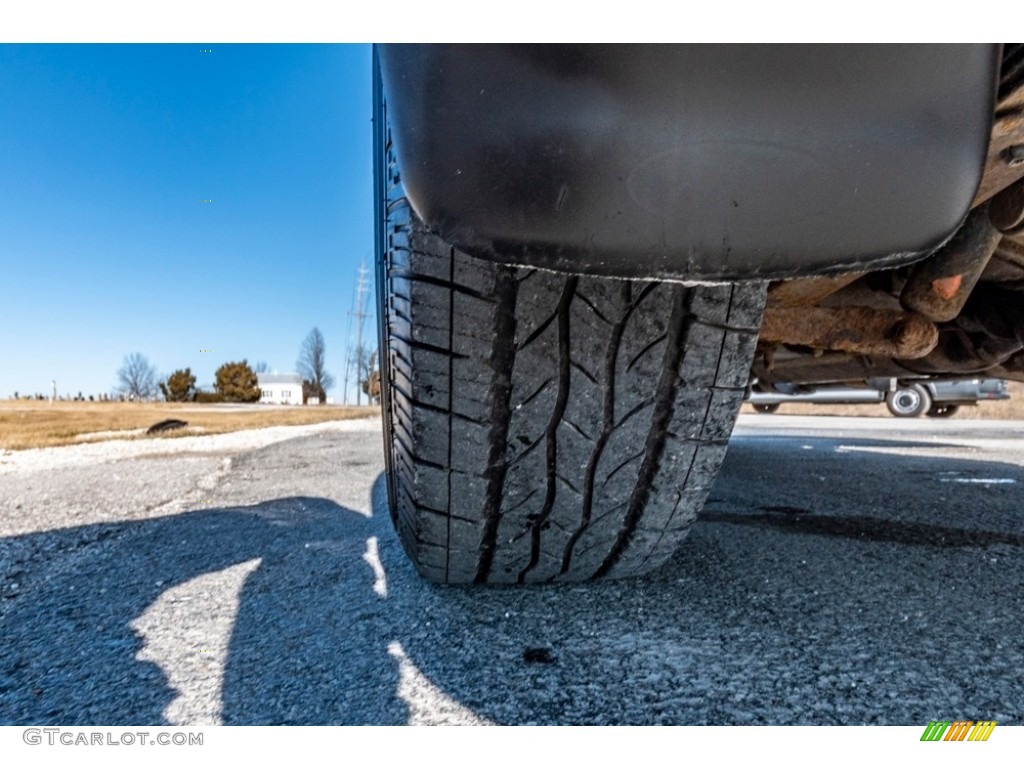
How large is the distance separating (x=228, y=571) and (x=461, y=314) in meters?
0.80

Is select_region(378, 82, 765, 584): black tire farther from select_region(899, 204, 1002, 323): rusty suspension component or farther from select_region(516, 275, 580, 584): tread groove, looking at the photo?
select_region(899, 204, 1002, 323): rusty suspension component

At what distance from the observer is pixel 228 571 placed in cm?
108

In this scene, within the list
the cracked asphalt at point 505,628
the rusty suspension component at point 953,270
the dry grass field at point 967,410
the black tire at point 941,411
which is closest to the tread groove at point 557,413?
the cracked asphalt at point 505,628

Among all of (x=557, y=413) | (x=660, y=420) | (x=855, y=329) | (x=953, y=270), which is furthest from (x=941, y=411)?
(x=557, y=413)

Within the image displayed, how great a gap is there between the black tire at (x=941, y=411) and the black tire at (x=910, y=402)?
145mm

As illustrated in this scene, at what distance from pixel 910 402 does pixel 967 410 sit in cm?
361

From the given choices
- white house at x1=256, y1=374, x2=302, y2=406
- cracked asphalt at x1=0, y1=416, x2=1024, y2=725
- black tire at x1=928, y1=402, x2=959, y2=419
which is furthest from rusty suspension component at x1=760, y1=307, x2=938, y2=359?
white house at x1=256, y1=374, x2=302, y2=406

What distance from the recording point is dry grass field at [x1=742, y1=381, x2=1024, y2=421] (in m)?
9.76

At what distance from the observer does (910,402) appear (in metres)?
8.51

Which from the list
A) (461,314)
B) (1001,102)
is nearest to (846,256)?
(1001,102)

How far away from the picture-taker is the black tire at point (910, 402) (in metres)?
8.24

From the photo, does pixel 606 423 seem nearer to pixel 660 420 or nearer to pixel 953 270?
pixel 660 420

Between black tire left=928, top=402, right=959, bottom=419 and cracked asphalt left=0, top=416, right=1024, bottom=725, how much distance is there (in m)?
8.66
